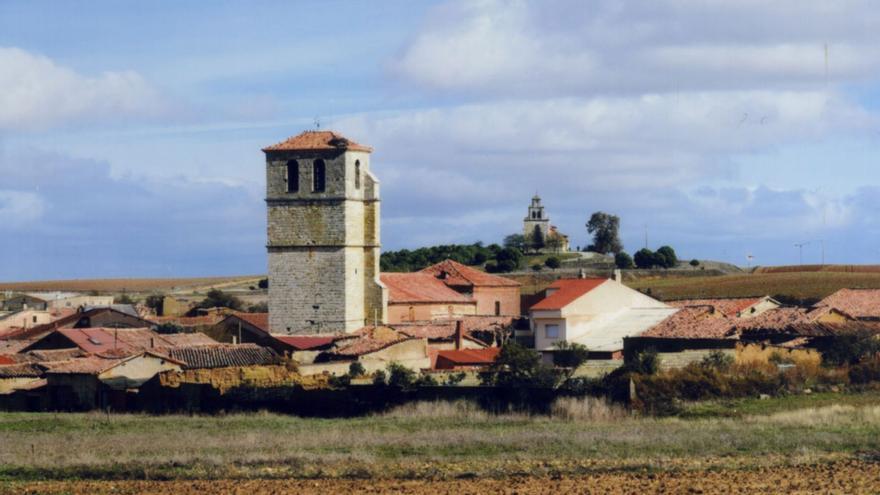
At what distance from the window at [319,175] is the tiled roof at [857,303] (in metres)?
17.4

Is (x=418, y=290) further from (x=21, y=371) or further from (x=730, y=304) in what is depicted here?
(x=21, y=371)

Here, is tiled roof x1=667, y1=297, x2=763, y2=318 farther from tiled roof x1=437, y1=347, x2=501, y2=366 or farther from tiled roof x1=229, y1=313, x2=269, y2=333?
tiled roof x1=229, y1=313, x2=269, y2=333

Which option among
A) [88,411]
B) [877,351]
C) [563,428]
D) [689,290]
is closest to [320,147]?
[88,411]

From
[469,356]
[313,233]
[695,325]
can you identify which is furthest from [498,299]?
[695,325]

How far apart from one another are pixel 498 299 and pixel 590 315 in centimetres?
1348

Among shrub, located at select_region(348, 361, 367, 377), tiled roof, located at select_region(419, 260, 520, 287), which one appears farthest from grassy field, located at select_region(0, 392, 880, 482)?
tiled roof, located at select_region(419, 260, 520, 287)

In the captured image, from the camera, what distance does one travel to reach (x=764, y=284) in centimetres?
9081

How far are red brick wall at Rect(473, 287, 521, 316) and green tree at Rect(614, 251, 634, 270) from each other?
31645 millimetres

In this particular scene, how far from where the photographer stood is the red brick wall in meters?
76.2

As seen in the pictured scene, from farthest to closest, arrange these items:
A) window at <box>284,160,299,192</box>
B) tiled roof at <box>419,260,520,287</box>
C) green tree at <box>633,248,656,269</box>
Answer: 1. green tree at <box>633,248,656,269</box>
2. tiled roof at <box>419,260,520,287</box>
3. window at <box>284,160,299,192</box>

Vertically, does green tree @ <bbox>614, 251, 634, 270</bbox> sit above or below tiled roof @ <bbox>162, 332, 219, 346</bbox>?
above

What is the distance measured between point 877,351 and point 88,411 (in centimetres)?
2089

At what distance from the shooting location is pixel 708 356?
157 ft

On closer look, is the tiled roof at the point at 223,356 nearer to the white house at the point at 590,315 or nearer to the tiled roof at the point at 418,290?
the white house at the point at 590,315
